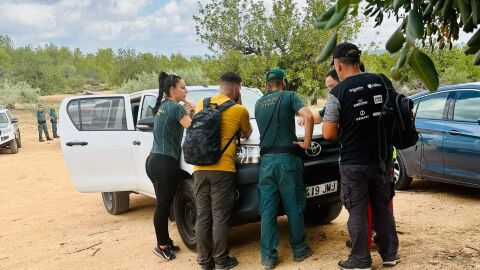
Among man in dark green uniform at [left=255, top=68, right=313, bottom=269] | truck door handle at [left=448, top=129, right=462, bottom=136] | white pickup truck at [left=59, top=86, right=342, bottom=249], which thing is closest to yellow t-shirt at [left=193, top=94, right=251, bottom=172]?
man in dark green uniform at [left=255, top=68, right=313, bottom=269]

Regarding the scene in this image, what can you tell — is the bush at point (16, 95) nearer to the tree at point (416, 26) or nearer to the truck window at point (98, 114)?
the truck window at point (98, 114)

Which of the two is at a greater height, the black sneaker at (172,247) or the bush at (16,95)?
the bush at (16,95)

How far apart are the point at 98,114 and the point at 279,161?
10.3ft

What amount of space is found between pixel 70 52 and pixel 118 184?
12421 centimetres

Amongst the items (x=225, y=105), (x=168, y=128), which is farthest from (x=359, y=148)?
(x=168, y=128)

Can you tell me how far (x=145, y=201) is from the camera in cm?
772

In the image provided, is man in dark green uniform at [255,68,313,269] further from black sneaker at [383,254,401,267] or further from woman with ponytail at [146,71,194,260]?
woman with ponytail at [146,71,194,260]

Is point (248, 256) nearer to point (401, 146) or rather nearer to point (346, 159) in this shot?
point (346, 159)

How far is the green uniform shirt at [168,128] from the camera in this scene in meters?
4.50

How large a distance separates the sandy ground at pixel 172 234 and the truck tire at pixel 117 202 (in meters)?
0.14

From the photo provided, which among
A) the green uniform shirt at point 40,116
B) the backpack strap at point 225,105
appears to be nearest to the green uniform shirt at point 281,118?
the backpack strap at point 225,105

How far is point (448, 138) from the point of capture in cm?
595

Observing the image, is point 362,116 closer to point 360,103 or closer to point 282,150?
point 360,103

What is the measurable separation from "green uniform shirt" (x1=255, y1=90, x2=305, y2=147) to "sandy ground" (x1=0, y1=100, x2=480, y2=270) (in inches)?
43.5
